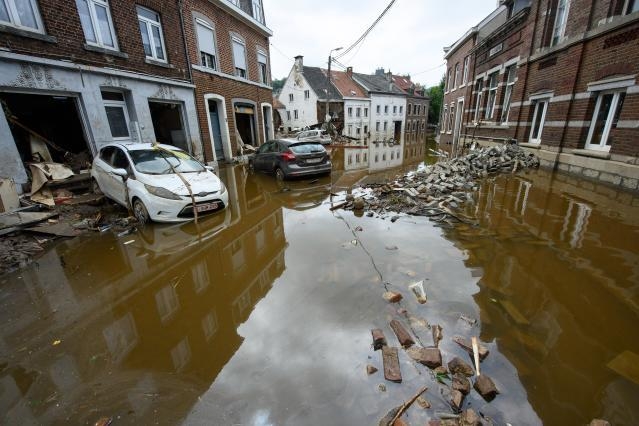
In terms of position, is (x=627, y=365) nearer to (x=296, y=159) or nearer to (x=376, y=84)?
(x=296, y=159)

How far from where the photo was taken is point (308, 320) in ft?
10.1

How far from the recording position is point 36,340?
2.90 m

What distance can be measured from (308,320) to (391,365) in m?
0.99

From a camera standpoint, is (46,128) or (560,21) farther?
(560,21)

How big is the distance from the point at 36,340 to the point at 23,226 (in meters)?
3.77

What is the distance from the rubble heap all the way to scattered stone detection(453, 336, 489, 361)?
3.53 metres

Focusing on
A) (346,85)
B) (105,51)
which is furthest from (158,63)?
(346,85)

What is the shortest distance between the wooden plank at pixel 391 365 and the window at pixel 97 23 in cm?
1162

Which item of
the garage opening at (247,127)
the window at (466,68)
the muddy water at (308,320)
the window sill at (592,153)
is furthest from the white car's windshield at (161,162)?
the window at (466,68)

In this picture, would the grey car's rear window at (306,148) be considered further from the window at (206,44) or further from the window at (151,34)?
the window at (206,44)

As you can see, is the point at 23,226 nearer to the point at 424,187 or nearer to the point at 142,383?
the point at 142,383

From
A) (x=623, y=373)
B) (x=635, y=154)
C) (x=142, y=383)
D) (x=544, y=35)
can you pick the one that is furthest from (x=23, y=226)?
(x=544, y=35)

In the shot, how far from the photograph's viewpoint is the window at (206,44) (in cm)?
1234

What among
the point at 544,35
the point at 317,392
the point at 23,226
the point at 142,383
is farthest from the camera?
the point at 544,35
